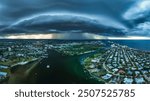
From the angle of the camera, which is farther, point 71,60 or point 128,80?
point 71,60

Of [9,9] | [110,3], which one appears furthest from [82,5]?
[9,9]

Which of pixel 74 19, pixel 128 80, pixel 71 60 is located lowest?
pixel 128 80

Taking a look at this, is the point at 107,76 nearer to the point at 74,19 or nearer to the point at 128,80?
the point at 128,80

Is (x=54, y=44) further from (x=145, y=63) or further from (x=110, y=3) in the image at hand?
(x=145, y=63)

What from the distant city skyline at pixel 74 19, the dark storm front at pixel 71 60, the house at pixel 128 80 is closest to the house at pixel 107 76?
the dark storm front at pixel 71 60

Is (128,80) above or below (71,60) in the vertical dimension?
below

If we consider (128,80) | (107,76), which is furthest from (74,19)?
(128,80)

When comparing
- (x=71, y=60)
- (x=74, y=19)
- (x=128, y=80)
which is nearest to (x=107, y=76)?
(x=128, y=80)

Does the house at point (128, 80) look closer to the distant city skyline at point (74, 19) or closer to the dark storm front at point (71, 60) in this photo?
the dark storm front at point (71, 60)

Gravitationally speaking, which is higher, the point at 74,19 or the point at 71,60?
the point at 74,19

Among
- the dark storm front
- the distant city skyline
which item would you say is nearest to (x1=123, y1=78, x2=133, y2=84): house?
the dark storm front
